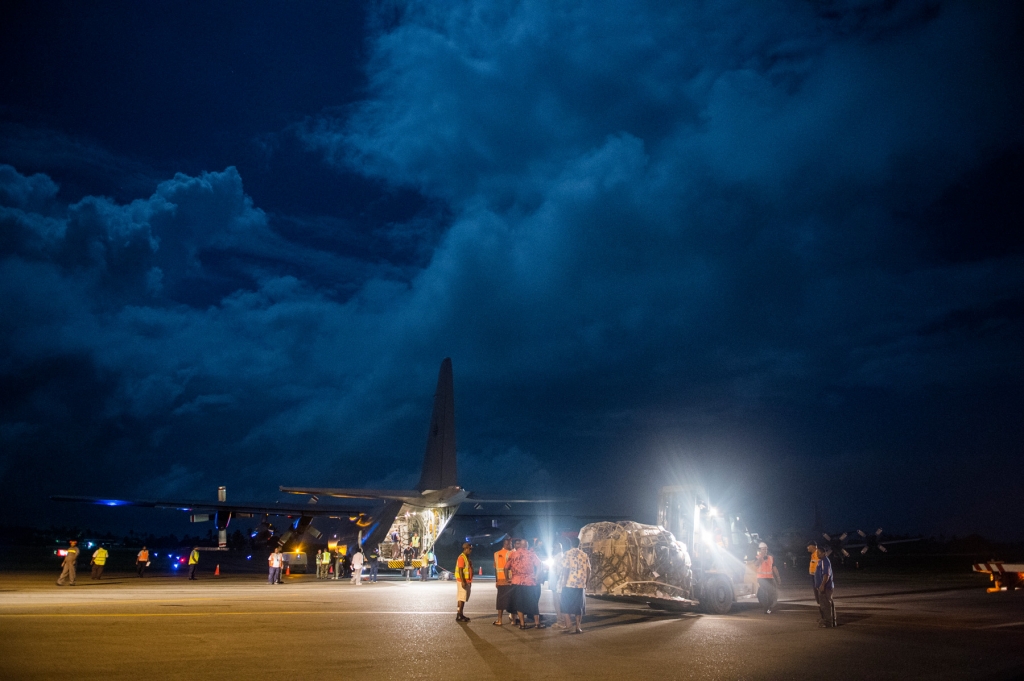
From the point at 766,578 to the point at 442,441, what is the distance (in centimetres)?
2220

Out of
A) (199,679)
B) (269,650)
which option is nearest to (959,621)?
(269,650)

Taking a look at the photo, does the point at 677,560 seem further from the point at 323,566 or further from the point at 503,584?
the point at 323,566

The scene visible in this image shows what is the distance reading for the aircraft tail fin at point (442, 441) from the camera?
3747 cm

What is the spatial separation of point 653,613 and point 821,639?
5.62 m

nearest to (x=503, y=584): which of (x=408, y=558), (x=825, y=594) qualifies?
(x=825, y=594)

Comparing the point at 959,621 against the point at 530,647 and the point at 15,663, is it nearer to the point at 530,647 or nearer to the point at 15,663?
the point at 530,647

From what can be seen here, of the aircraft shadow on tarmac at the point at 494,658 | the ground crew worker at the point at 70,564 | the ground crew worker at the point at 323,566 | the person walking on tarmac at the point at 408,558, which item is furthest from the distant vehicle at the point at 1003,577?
the ground crew worker at the point at 70,564

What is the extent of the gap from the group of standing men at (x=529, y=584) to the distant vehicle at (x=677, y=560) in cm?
324

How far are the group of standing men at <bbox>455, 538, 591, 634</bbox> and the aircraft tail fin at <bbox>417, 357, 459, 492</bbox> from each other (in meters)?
22.3

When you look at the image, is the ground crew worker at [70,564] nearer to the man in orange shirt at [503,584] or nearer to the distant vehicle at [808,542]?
the man in orange shirt at [503,584]

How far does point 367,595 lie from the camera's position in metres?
23.0

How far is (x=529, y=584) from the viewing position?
14766 mm

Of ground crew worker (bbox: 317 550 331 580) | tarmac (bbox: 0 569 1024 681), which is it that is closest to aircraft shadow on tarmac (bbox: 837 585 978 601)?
tarmac (bbox: 0 569 1024 681)

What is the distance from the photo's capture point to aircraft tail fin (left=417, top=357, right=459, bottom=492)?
3747 cm
